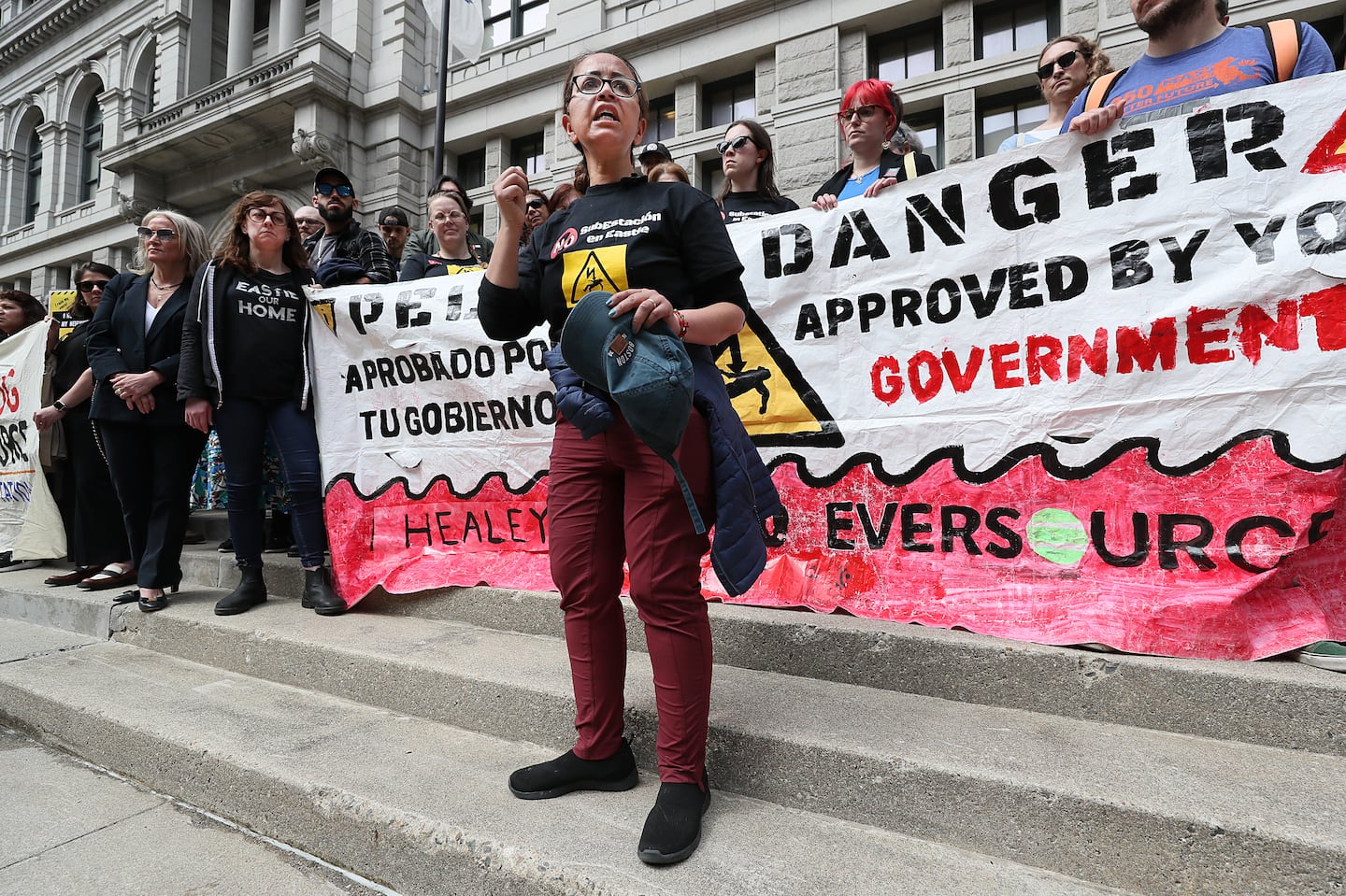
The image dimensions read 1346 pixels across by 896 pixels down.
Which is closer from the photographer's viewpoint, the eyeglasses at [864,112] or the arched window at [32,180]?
the eyeglasses at [864,112]

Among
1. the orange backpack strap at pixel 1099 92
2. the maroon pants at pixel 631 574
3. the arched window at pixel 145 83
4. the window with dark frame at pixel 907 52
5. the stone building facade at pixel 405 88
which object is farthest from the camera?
the arched window at pixel 145 83

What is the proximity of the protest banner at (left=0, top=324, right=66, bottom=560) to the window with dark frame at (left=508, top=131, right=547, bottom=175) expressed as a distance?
9.64 meters

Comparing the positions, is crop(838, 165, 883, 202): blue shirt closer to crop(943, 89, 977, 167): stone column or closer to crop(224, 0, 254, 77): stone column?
crop(943, 89, 977, 167): stone column

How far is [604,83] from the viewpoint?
175cm

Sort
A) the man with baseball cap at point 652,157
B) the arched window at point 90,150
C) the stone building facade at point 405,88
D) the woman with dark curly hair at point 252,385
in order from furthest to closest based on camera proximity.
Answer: the arched window at point 90,150 < the stone building facade at point 405,88 < the man with baseball cap at point 652,157 < the woman with dark curly hair at point 252,385

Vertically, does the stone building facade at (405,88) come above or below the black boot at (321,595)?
above

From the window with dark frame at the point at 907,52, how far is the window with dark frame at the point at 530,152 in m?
6.09

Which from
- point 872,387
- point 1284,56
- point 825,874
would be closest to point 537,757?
point 825,874

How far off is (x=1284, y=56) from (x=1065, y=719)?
2.22 metres

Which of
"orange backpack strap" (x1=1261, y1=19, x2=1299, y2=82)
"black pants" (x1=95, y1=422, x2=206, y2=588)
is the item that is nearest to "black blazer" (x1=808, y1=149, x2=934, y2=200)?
"orange backpack strap" (x1=1261, y1=19, x2=1299, y2=82)

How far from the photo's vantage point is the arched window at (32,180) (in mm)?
21469

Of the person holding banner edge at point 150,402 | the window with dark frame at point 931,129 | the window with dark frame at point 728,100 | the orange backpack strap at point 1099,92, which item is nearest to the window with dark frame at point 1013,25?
the window with dark frame at point 931,129

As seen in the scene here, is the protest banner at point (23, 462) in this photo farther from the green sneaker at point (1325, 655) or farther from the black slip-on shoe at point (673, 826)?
the green sneaker at point (1325, 655)

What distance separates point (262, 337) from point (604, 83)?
8.22 feet
